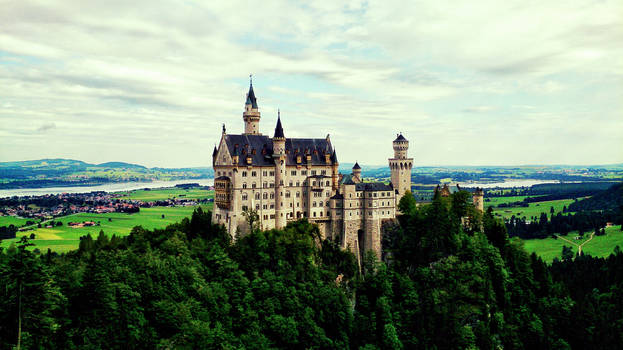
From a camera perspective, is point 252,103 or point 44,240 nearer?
point 252,103

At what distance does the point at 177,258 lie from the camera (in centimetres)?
7788

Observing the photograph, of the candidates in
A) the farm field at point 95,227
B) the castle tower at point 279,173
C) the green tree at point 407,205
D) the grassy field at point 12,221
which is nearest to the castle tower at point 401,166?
the green tree at point 407,205

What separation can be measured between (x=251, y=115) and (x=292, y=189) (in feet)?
59.8

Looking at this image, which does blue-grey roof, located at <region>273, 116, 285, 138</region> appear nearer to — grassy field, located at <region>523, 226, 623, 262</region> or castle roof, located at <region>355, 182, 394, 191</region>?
castle roof, located at <region>355, 182, 394, 191</region>

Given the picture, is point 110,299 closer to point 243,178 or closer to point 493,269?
point 243,178

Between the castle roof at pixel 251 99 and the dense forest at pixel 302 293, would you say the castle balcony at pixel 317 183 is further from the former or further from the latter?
the castle roof at pixel 251 99

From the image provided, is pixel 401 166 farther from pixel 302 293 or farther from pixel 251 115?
pixel 302 293

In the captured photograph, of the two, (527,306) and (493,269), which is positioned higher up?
(493,269)

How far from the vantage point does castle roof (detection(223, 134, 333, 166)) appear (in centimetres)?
9262

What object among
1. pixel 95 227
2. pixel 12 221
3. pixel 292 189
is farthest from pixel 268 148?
pixel 12 221

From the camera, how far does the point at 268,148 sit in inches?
3819

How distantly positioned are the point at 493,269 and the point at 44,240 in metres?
109

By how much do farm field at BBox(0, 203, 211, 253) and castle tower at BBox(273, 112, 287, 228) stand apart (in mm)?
38989

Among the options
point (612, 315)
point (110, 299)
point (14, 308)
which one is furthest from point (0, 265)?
point (612, 315)
